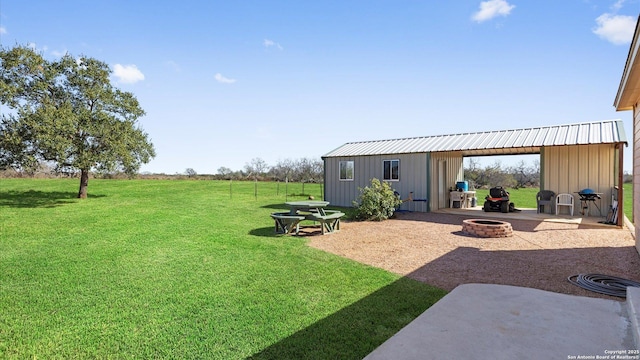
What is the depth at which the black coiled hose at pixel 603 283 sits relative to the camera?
398 cm

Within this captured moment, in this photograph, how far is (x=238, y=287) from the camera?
427cm

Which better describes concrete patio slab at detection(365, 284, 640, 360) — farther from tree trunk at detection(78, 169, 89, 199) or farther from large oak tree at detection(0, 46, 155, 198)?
tree trunk at detection(78, 169, 89, 199)

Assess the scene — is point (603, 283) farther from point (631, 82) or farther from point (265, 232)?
point (265, 232)

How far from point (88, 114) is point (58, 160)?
2352mm

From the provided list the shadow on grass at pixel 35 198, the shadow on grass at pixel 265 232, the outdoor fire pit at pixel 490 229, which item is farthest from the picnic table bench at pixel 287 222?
the shadow on grass at pixel 35 198

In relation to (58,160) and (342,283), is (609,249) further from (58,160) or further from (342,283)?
(58,160)

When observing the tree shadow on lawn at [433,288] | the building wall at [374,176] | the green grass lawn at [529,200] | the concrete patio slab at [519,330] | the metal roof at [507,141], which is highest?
the metal roof at [507,141]

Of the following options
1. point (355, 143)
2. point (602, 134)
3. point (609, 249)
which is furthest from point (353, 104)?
point (609, 249)

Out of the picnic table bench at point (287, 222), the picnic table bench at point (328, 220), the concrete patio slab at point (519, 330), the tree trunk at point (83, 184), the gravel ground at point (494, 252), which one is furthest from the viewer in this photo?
the tree trunk at point (83, 184)

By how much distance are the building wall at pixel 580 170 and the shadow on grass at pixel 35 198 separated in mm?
19179

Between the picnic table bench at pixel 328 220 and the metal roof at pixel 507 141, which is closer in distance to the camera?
the picnic table bench at pixel 328 220

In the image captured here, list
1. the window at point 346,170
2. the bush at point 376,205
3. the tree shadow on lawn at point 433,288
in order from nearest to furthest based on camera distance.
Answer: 1. the tree shadow on lawn at point 433,288
2. the bush at point 376,205
3. the window at point 346,170

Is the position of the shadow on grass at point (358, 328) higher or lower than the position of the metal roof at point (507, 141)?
lower

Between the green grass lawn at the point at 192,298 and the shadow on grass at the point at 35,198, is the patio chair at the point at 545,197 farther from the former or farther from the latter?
the shadow on grass at the point at 35,198
